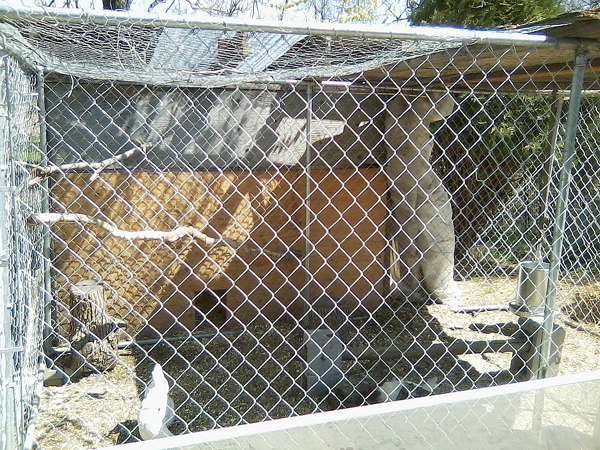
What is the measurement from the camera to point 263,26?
5.69 ft

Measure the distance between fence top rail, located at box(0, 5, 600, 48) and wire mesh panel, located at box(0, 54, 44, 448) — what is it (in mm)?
266

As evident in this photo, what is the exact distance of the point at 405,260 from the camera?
559cm

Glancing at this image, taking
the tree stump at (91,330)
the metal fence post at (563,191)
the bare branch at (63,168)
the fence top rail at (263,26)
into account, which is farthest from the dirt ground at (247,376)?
the fence top rail at (263,26)

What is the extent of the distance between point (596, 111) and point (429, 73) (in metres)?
3.10

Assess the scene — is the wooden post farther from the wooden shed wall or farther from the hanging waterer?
the wooden shed wall

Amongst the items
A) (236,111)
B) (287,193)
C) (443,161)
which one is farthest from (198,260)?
(443,161)

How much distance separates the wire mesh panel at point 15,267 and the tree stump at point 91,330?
26cm

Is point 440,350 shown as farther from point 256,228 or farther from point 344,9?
point 344,9

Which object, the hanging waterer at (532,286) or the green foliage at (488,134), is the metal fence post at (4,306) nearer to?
the hanging waterer at (532,286)

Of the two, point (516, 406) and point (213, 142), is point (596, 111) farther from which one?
point (516, 406)

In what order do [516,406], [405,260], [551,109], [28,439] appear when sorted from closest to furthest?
[516,406]
[28,439]
[551,109]
[405,260]

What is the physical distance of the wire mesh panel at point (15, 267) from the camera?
66.4 inches

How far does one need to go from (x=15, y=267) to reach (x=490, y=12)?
5611 mm

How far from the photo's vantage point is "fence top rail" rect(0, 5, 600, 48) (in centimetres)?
159
